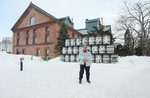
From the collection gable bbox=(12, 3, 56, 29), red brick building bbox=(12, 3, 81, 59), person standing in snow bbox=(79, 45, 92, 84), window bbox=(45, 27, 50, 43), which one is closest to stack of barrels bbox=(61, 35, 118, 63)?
person standing in snow bbox=(79, 45, 92, 84)

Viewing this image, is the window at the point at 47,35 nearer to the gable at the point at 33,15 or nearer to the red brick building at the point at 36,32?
the red brick building at the point at 36,32

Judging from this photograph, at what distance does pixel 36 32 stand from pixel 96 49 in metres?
17.4

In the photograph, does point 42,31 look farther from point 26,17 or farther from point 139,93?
point 139,93

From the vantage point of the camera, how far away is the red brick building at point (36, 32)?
19.4 m

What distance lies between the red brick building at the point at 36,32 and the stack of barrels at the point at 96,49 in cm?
932

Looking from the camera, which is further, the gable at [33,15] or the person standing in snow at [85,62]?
the gable at [33,15]

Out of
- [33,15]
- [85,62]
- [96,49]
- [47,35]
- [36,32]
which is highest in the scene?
[33,15]

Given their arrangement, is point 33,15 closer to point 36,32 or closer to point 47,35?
point 36,32

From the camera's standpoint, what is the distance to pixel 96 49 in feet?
28.8

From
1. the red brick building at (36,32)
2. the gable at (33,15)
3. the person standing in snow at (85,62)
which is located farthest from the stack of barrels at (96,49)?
the gable at (33,15)

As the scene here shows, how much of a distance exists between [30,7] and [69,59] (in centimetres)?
2042

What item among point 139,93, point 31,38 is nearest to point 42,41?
point 31,38

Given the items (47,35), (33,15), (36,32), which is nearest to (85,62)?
(47,35)

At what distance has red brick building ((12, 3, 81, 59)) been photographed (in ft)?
63.5
